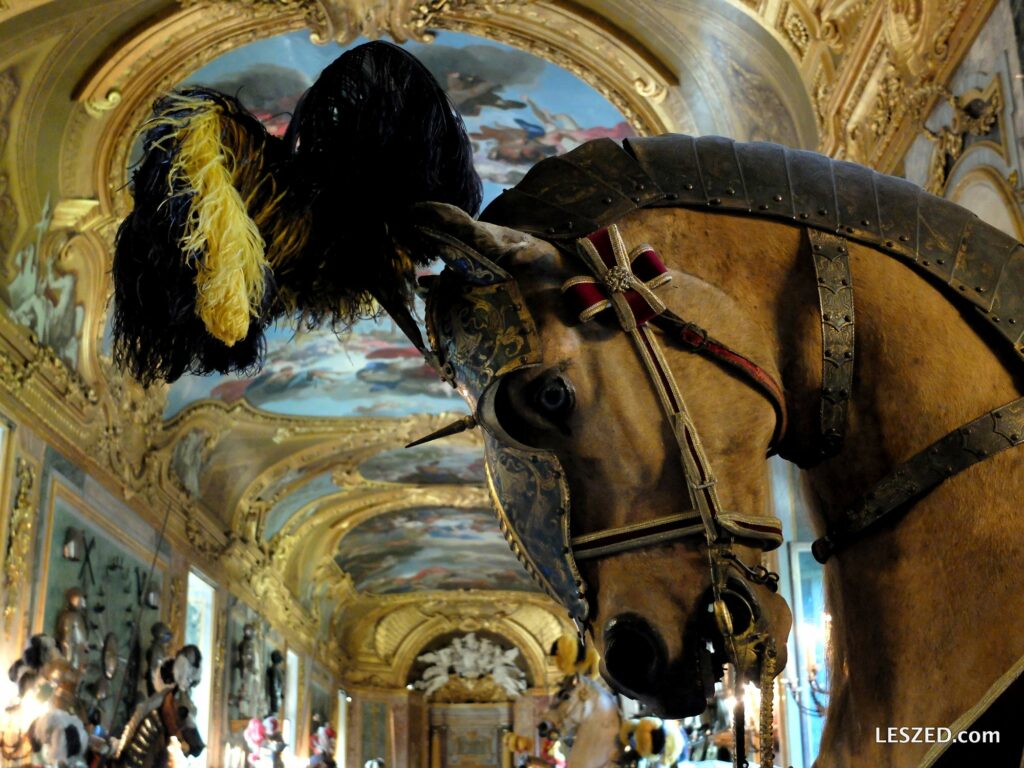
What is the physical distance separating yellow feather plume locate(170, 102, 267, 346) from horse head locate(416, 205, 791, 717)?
234 mm

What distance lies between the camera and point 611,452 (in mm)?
1439

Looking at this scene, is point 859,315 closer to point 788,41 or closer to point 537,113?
point 788,41

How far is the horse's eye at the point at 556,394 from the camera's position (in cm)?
145

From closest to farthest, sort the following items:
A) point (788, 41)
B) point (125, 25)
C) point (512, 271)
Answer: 1. point (512, 271)
2. point (788, 41)
3. point (125, 25)

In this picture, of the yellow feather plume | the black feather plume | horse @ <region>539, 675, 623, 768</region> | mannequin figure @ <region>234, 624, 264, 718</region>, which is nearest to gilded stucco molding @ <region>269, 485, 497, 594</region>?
mannequin figure @ <region>234, 624, 264, 718</region>

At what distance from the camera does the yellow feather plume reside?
1.55 m

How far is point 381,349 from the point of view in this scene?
653 inches

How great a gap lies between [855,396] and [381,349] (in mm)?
15260

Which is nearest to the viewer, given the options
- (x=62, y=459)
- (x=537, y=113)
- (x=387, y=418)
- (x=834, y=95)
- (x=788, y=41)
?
(x=834, y=95)

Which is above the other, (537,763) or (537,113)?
(537,113)

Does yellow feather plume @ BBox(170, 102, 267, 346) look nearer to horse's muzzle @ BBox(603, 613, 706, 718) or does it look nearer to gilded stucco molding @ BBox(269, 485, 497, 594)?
horse's muzzle @ BBox(603, 613, 706, 718)

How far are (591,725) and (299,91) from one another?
6.17m

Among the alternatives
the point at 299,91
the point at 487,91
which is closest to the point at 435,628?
the point at 487,91

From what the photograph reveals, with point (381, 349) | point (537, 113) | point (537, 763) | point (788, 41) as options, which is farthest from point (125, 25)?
point (537, 763)
